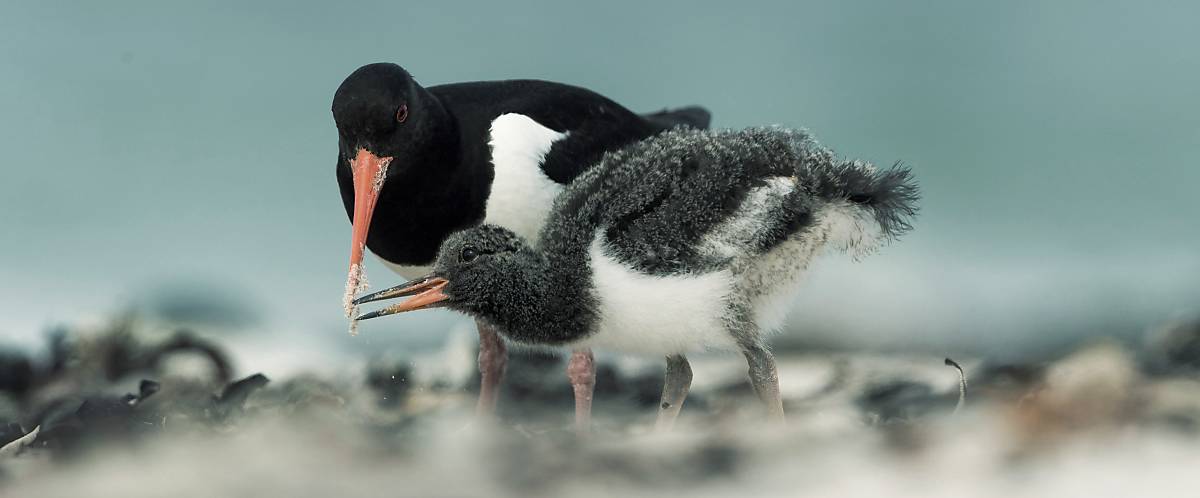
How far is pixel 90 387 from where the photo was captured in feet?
15.0

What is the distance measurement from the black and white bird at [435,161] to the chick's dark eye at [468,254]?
390 mm

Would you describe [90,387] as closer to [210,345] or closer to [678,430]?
[210,345]

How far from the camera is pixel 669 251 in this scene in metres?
3.21

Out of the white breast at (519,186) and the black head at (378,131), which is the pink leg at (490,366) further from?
the black head at (378,131)

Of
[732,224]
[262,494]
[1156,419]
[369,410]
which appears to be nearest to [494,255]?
[732,224]

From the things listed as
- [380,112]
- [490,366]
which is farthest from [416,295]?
[490,366]

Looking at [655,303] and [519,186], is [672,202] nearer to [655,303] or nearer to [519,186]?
[655,303]

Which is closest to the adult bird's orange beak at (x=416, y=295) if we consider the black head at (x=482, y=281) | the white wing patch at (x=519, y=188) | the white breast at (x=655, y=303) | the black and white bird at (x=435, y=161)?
the black head at (x=482, y=281)

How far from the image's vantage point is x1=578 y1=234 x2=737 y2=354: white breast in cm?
321

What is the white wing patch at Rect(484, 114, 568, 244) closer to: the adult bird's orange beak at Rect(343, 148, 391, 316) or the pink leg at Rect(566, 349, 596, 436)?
the adult bird's orange beak at Rect(343, 148, 391, 316)

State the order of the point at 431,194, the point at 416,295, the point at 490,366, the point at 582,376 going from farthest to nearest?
the point at 490,366 → the point at 582,376 → the point at 431,194 → the point at 416,295

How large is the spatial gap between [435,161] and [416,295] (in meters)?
0.58

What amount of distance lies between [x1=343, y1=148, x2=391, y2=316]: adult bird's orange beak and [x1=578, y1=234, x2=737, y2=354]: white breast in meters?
0.71

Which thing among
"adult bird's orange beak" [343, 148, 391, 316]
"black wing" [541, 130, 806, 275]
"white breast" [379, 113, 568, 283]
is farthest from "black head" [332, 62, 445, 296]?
"black wing" [541, 130, 806, 275]
